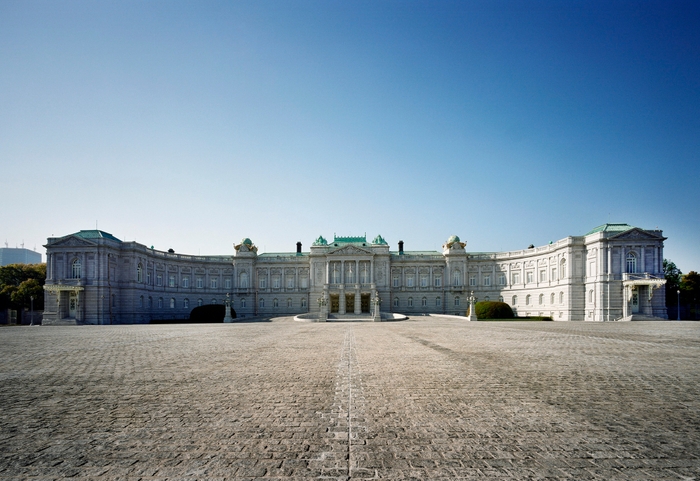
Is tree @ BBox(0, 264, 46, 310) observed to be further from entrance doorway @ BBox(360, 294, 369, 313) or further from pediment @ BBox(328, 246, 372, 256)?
entrance doorway @ BBox(360, 294, 369, 313)

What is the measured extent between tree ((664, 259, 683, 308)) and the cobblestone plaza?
79.4 meters

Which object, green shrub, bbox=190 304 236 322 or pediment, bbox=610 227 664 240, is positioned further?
green shrub, bbox=190 304 236 322

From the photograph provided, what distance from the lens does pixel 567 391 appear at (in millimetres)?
12133

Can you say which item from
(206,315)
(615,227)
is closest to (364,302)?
(206,315)

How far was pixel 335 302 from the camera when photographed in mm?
94312

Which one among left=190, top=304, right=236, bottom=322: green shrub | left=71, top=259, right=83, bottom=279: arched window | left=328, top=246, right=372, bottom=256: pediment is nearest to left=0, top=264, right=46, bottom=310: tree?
left=71, top=259, right=83, bottom=279: arched window

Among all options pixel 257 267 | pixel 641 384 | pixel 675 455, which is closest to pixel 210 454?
pixel 675 455

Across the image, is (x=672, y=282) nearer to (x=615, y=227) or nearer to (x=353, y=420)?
(x=615, y=227)

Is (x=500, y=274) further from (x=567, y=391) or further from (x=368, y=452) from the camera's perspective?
(x=368, y=452)

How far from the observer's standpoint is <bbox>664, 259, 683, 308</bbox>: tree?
8250cm

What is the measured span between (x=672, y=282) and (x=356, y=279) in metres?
62.4

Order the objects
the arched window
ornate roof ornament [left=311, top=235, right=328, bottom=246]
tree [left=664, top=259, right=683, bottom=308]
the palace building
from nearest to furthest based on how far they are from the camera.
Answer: the palace building < the arched window < tree [left=664, top=259, right=683, bottom=308] < ornate roof ornament [left=311, top=235, right=328, bottom=246]

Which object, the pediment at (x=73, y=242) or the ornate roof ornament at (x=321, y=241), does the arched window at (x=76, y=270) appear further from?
the ornate roof ornament at (x=321, y=241)

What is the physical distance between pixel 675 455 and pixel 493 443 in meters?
2.91
